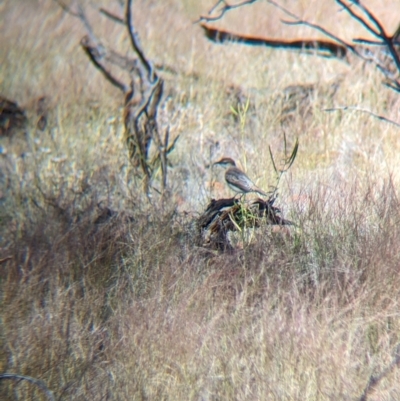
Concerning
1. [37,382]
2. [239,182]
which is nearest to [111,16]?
[239,182]

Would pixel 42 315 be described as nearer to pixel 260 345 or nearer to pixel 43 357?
pixel 43 357

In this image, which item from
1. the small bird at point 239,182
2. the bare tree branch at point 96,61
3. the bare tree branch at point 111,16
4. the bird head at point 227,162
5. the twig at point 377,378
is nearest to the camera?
the twig at point 377,378

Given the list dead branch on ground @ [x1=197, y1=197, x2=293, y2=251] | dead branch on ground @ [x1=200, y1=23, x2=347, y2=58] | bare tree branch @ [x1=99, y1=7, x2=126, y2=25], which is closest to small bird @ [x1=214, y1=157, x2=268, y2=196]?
dead branch on ground @ [x1=197, y1=197, x2=293, y2=251]

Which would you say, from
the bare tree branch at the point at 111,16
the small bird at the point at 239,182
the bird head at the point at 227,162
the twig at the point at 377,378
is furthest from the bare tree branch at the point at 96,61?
the twig at the point at 377,378

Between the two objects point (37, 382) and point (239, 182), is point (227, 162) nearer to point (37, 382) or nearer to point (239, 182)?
point (239, 182)

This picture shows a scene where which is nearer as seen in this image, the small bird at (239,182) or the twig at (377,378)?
the twig at (377,378)

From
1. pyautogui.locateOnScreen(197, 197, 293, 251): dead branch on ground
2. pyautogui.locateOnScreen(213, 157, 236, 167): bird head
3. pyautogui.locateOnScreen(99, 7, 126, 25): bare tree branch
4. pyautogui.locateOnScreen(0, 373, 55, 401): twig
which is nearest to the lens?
pyautogui.locateOnScreen(0, 373, 55, 401): twig

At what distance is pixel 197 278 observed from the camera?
3.78 m

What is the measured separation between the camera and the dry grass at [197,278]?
9.99 ft

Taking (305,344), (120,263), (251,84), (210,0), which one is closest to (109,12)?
(210,0)

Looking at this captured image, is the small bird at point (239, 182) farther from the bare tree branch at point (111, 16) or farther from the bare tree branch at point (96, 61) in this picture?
the bare tree branch at point (111, 16)

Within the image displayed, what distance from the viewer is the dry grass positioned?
3.04m

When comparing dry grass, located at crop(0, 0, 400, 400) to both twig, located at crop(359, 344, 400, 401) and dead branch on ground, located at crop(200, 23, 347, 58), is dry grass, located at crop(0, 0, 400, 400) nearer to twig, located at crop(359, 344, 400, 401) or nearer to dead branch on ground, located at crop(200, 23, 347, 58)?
twig, located at crop(359, 344, 400, 401)

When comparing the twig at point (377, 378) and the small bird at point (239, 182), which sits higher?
the small bird at point (239, 182)
